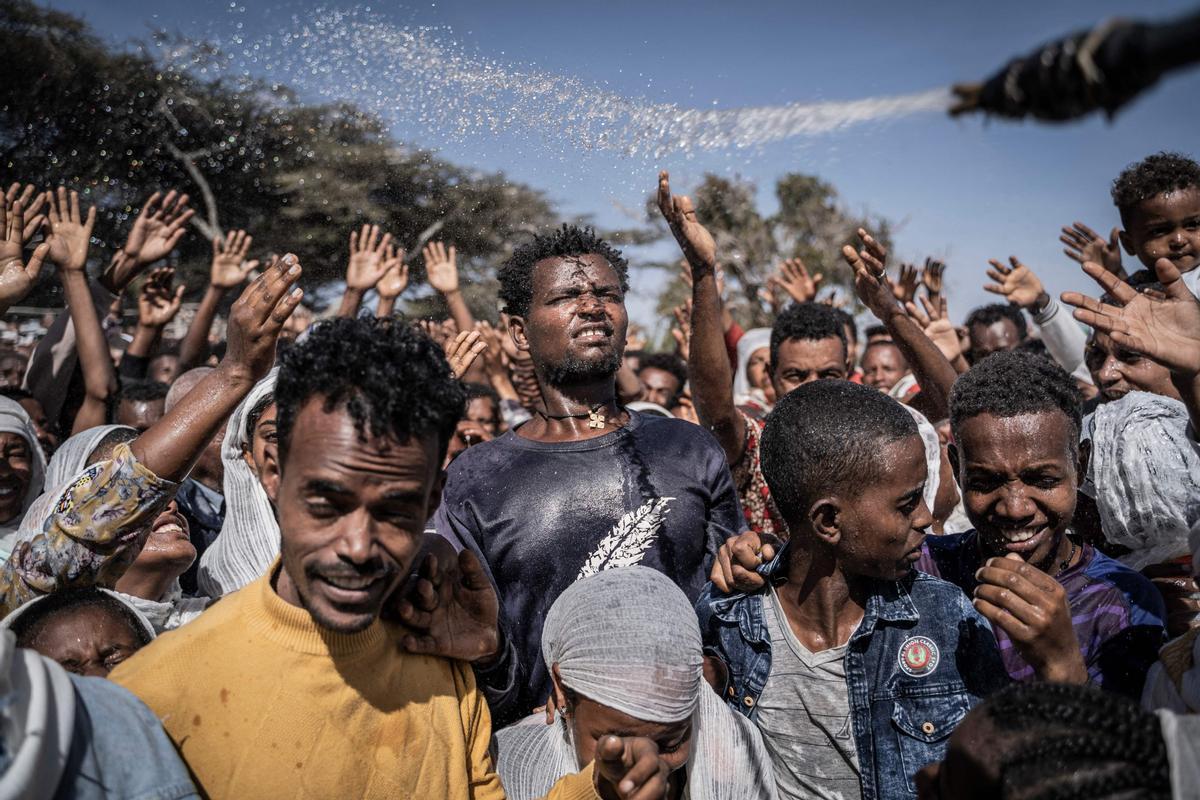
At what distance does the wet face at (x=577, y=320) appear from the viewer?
3.35 meters

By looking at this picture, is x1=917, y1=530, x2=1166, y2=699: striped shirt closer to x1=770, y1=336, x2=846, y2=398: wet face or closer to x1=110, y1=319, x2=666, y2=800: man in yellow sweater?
x1=110, y1=319, x2=666, y2=800: man in yellow sweater

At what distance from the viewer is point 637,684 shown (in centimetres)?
214

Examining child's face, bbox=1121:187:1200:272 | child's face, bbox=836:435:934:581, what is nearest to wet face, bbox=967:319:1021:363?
child's face, bbox=1121:187:1200:272

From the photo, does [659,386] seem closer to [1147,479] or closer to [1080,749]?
[1147,479]

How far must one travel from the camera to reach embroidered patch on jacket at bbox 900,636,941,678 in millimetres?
2473

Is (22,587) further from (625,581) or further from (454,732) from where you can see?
(625,581)

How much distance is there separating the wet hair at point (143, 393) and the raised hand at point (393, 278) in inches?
57.8

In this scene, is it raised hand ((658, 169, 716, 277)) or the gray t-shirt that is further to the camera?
raised hand ((658, 169, 716, 277))

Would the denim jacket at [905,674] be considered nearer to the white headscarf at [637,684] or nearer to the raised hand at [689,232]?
the white headscarf at [637,684]

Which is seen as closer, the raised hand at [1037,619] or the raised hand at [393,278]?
the raised hand at [1037,619]

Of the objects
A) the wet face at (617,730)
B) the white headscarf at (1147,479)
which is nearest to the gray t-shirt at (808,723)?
the wet face at (617,730)

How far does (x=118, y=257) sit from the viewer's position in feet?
19.8

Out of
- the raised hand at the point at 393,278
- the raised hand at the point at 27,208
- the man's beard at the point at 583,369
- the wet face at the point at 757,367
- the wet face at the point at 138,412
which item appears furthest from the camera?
the wet face at the point at 757,367

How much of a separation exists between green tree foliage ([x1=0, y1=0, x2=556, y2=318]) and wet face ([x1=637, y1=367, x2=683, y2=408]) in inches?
136
